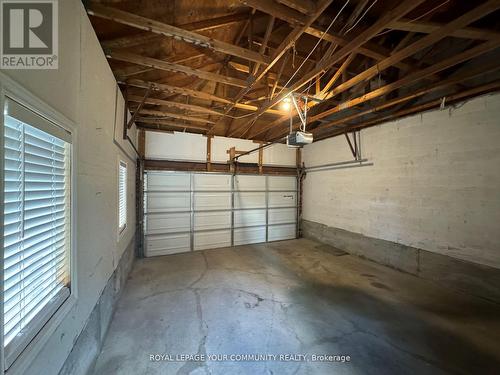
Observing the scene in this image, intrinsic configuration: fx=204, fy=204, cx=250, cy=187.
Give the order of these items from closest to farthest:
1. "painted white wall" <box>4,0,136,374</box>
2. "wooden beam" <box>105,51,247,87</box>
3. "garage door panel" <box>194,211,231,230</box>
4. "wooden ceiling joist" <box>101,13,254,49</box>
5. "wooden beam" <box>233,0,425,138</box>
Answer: "painted white wall" <box>4,0,136,374</box>, "wooden beam" <box>233,0,425,138</box>, "wooden ceiling joist" <box>101,13,254,49</box>, "wooden beam" <box>105,51,247,87</box>, "garage door panel" <box>194,211,231,230</box>

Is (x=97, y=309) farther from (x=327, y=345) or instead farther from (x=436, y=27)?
(x=436, y=27)

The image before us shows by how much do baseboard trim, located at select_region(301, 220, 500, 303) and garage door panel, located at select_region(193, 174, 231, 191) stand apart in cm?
325

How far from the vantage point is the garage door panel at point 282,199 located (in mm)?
6410

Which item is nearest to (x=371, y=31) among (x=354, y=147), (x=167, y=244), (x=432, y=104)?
(x=432, y=104)

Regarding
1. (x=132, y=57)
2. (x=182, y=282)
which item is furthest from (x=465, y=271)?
(x=132, y=57)

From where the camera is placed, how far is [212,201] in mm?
5633

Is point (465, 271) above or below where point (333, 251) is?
above

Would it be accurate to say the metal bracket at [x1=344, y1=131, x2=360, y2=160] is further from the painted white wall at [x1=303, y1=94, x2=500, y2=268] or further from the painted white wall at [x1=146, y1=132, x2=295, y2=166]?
the painted white wall at [x1=146, y1=132, x2=295, y2=166]

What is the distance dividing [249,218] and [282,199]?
1.29 metres

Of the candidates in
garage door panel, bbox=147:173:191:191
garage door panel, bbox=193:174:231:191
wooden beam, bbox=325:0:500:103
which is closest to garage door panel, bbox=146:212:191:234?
garage door panel, bbox=147:173:191:191

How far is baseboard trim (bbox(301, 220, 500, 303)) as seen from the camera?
305cm

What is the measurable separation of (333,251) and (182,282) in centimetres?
381

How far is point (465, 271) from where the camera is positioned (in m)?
3.25

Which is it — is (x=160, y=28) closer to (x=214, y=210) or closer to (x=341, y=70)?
(x=341, y=70)
